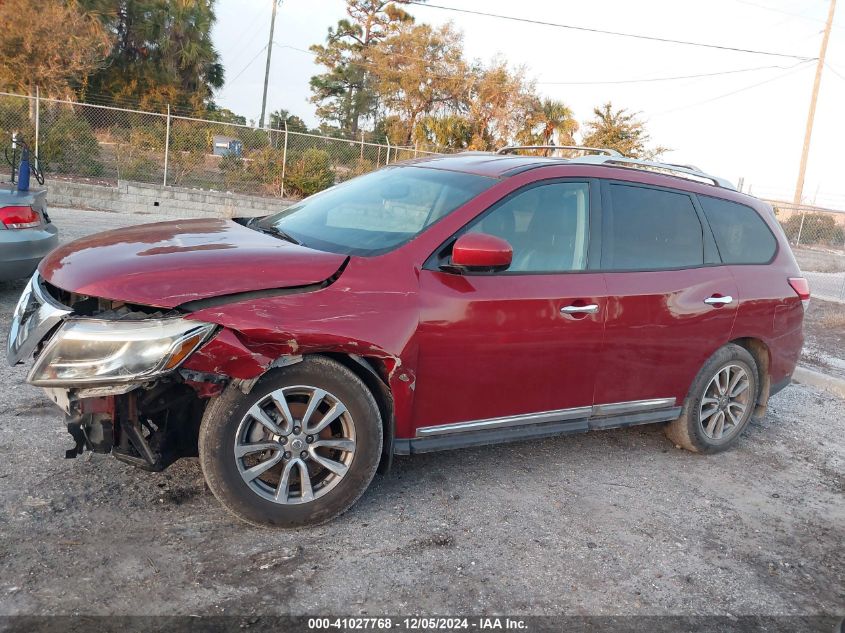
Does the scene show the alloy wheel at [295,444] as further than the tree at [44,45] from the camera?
No

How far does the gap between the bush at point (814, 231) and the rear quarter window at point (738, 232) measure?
17.0m

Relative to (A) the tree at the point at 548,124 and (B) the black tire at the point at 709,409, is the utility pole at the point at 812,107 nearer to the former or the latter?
(A) the tree at the point at 548,124

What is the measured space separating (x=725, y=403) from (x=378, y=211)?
9.11 ft

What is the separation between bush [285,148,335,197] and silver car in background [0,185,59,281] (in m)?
12.8

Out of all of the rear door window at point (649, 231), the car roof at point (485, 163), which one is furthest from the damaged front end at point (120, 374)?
the rear door window at point (649, 231)

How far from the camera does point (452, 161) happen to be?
14.5 feet

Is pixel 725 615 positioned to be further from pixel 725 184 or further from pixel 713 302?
pixel 725 184

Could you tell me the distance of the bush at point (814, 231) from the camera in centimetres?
2038

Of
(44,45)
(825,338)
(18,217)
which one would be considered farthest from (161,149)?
(825,338)

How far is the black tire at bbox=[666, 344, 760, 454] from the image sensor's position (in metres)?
4.77

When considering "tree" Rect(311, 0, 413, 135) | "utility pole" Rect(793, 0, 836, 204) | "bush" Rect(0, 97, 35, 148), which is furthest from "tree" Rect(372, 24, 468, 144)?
"bush" Rect(0, 97, 35, 148)

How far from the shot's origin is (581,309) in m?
3.98

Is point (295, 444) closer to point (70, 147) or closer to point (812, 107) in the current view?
point (70, 147)

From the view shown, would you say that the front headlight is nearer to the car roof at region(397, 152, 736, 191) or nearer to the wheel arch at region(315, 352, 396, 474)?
the wheel arch at region(315, 352, 396, 474)
